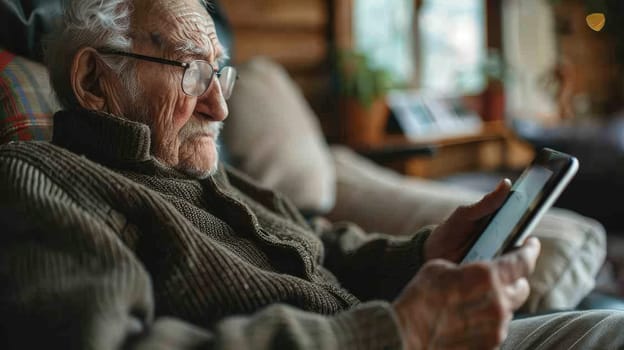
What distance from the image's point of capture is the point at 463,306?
2.18ft

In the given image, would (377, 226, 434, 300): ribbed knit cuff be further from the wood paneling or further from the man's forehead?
the wood paneling

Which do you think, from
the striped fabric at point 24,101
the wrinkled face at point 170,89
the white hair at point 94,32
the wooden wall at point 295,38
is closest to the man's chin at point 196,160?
the wrinkled face at point 170,89

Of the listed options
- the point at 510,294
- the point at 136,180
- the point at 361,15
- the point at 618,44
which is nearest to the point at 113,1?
the point at 136,180

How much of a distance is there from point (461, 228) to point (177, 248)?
457 millimetres

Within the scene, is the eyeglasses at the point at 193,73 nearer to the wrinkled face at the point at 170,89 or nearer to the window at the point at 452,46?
the wrinkled face at the point at 170,89

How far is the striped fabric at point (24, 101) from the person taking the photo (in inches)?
38.3

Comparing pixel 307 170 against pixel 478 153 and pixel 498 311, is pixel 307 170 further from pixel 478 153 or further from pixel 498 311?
pixel 478 153

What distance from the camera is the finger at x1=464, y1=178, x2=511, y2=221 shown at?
90cm

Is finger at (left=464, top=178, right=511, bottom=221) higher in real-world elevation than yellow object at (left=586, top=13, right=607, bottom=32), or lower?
lower

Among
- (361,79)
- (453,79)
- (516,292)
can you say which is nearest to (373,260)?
(516,292)

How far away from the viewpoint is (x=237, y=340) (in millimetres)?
605

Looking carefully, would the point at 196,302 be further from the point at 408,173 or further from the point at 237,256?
the point at 408,173

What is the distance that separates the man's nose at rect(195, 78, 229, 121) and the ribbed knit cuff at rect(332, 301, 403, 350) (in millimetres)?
442

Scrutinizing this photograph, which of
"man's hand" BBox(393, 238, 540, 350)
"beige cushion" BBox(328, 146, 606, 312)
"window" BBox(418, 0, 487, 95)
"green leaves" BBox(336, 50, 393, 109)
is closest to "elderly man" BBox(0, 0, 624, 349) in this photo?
"man's hand" BBox(393, 238, 540, 350)
